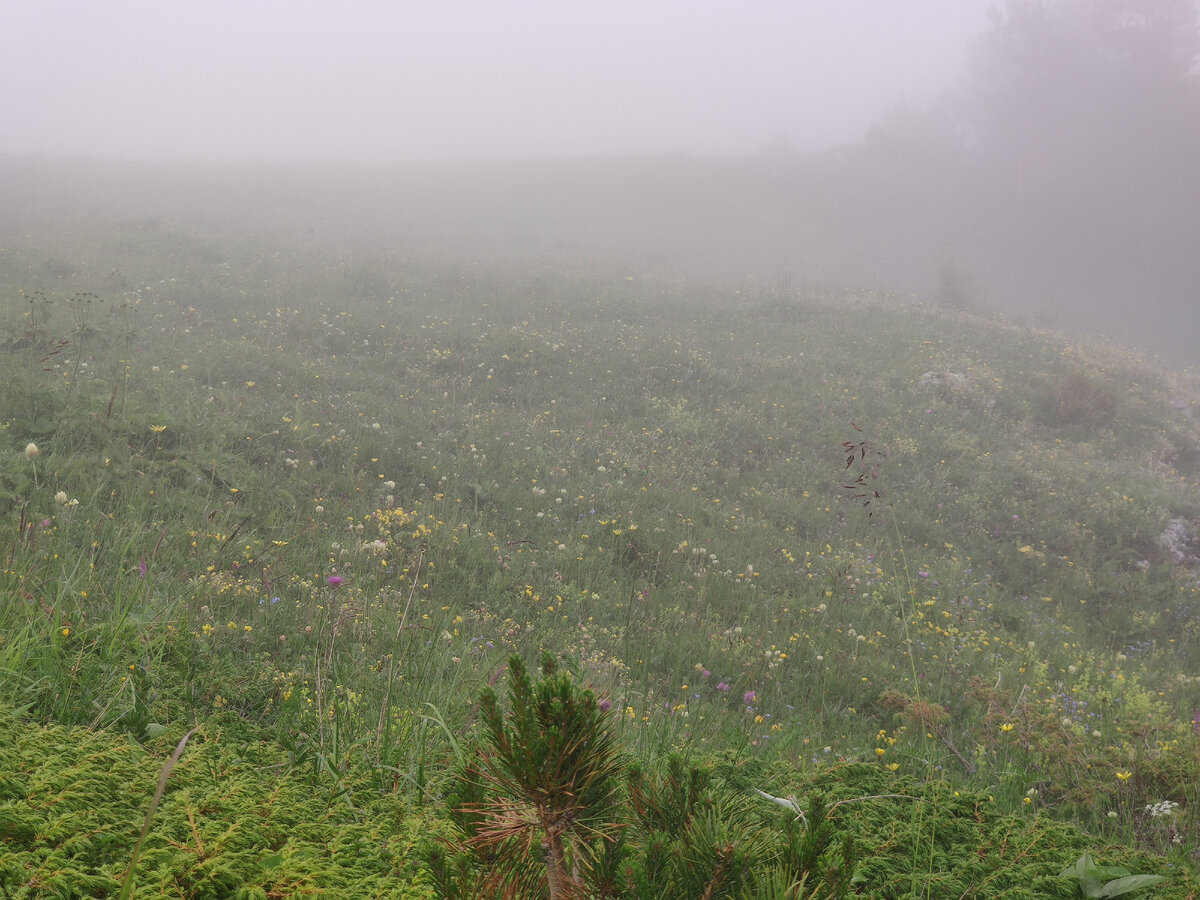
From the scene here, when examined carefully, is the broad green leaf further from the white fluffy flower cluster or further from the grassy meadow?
the white fluffy flower cluster

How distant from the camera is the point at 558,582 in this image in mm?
5699

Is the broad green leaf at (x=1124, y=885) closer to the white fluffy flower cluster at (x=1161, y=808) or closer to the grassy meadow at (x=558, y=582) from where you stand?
the grassy meadow at (x=558, y=582)

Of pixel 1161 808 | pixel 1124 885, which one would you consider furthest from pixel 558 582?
pixel 1124 885

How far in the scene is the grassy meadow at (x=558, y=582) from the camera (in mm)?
1246

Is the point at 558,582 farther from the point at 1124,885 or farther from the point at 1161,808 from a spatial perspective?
the point at 1124,885

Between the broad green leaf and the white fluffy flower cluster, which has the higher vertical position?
the broad green leaf

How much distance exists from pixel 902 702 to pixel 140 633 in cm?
438

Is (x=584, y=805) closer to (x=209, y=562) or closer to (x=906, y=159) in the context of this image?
(x=209, y=562)

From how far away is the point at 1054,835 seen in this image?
156cm

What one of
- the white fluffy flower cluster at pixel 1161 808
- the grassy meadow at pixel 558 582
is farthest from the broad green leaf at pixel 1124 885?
the white fluffy flower cluster at pixel 1161 808

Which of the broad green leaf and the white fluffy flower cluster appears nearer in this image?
the broad green leaf

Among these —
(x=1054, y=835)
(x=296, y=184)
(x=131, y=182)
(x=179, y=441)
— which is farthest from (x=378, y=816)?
(x=296, y=184)

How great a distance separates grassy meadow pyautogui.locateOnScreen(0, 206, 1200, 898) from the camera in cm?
125

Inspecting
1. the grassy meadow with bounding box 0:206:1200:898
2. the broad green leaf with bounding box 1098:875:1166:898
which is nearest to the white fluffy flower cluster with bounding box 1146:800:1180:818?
the grassy meadow with bounding box 0:206:1200:898
